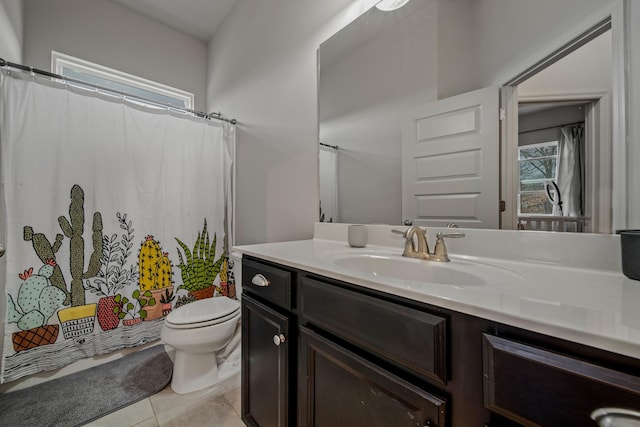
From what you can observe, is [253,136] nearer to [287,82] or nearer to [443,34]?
[287,82]

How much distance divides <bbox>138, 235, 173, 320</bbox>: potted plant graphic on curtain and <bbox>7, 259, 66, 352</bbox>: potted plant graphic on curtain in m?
0.41

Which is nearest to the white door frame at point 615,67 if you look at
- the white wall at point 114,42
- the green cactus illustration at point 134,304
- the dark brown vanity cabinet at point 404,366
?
the dark brown vanity cabinet at point 404,366

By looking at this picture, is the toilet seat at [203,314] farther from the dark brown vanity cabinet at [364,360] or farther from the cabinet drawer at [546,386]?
the cabinet drawer at [546,386]

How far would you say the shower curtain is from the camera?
4.54ft

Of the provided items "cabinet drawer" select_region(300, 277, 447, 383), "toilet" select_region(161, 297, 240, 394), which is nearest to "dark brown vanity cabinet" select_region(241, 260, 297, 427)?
"cabinet drawer" select_region(300, 277, 447, 383)

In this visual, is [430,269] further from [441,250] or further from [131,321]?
[131,321]

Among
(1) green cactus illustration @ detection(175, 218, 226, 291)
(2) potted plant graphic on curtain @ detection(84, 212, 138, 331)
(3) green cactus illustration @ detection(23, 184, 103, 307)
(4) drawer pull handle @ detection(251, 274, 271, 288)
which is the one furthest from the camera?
(1) green cactus illustration @ detection(175, 218, 226, 291)

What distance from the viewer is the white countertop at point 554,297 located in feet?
1.13

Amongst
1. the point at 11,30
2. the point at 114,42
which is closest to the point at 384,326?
the point at 11,30

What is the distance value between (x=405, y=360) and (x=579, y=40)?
0.97m

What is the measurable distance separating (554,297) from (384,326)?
1.06 ft

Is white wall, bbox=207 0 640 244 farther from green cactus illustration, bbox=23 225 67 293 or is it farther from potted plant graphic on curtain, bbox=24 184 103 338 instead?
green cactus illustration, bbox=23 225 67 293

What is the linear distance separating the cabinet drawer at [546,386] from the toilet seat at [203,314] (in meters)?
1.37

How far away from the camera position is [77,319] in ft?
5.04
